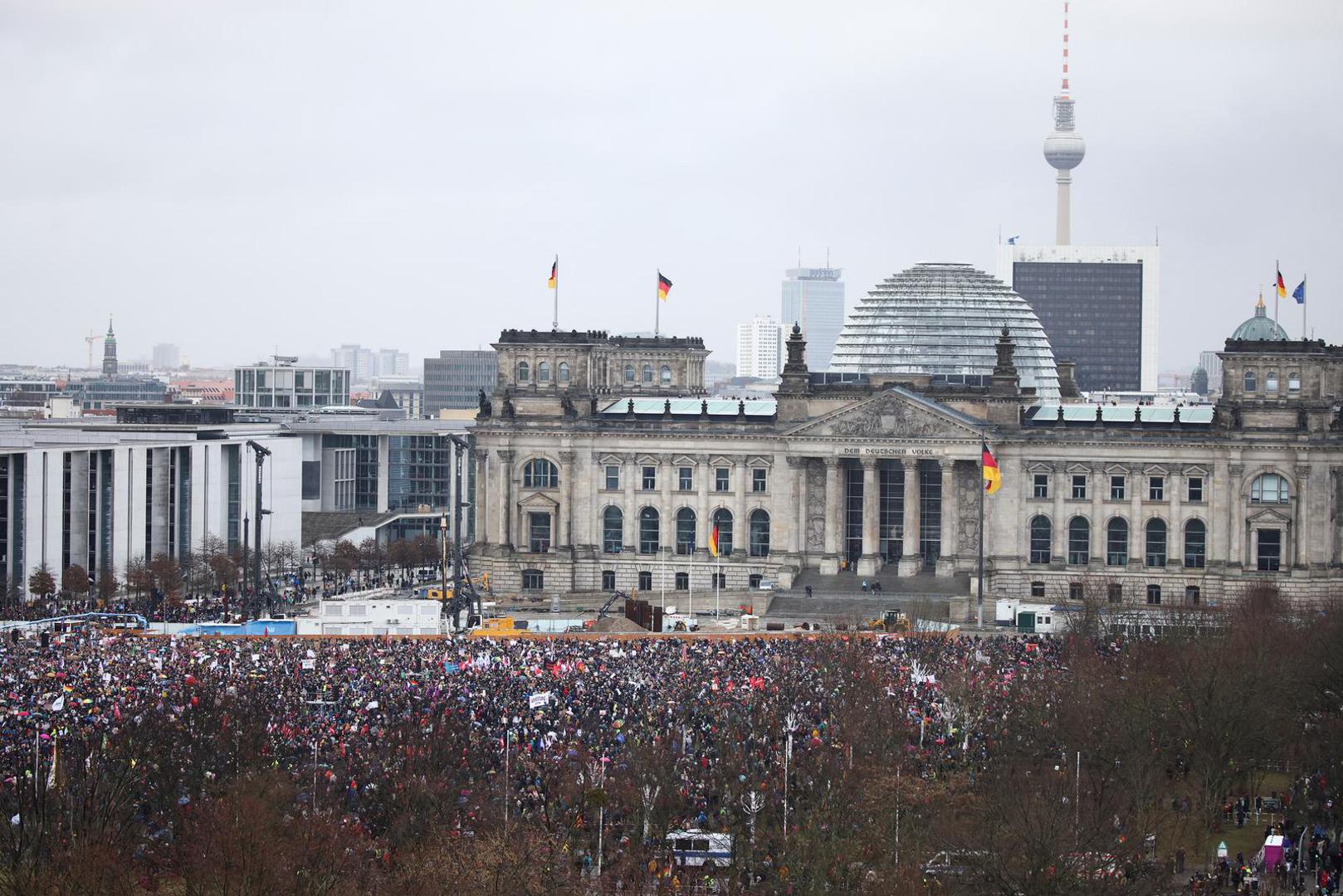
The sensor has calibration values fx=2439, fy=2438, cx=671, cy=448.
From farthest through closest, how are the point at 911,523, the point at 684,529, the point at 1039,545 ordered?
the point at 684,529 < the point at 911,523 < the point at 1039,545

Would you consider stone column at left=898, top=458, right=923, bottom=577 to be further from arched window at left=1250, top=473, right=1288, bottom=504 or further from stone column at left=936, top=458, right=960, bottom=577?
arched window at left=1250, top=473, right=1288, bottom=504

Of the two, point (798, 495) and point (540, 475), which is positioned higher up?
point (540, 475)

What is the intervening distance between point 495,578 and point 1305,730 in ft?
231

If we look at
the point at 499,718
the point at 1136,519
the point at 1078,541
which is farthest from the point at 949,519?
the point at 499,718

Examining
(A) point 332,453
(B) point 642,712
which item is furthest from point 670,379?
(B) point 642,712

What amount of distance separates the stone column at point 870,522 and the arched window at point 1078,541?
454 inches

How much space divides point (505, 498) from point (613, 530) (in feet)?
23.0

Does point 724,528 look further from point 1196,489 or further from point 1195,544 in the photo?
point 1196,489

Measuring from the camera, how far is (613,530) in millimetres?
153375

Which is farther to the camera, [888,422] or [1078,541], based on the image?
[888,422]

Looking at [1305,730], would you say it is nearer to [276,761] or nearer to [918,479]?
[276,761]

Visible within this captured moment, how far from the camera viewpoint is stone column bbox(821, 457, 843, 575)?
148 meters

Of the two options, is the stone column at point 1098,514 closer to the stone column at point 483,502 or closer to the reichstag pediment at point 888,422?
the reichstag pediment at point 888,422

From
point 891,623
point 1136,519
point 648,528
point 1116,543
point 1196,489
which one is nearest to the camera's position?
point 891,623
